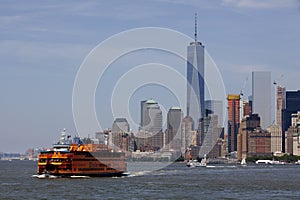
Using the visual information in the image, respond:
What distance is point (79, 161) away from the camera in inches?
4067

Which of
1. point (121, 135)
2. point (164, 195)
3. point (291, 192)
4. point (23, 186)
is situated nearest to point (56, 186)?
point (23, 186)

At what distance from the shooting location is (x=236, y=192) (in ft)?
248

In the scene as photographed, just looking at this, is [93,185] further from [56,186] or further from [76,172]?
[76,172]

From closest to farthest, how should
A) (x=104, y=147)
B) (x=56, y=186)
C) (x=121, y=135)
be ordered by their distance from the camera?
1. (x=56, y=186)
2. (x=104, y=147)
3. (x=121, y=135)

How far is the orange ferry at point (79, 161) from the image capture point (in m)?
102

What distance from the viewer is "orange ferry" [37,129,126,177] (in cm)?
10225

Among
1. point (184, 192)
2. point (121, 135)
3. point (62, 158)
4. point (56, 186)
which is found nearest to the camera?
point (184, 192)

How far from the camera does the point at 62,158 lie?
10206cm

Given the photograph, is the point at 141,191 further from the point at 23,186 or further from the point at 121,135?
the point at 121,135

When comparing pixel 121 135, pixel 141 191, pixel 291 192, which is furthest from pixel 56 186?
pixel 121 135

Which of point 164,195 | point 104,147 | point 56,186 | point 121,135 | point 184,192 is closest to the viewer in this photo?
point 164,195

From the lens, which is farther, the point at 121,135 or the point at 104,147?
the point at 121,135

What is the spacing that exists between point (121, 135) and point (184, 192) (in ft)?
314

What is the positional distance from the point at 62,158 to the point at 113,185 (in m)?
18.0
